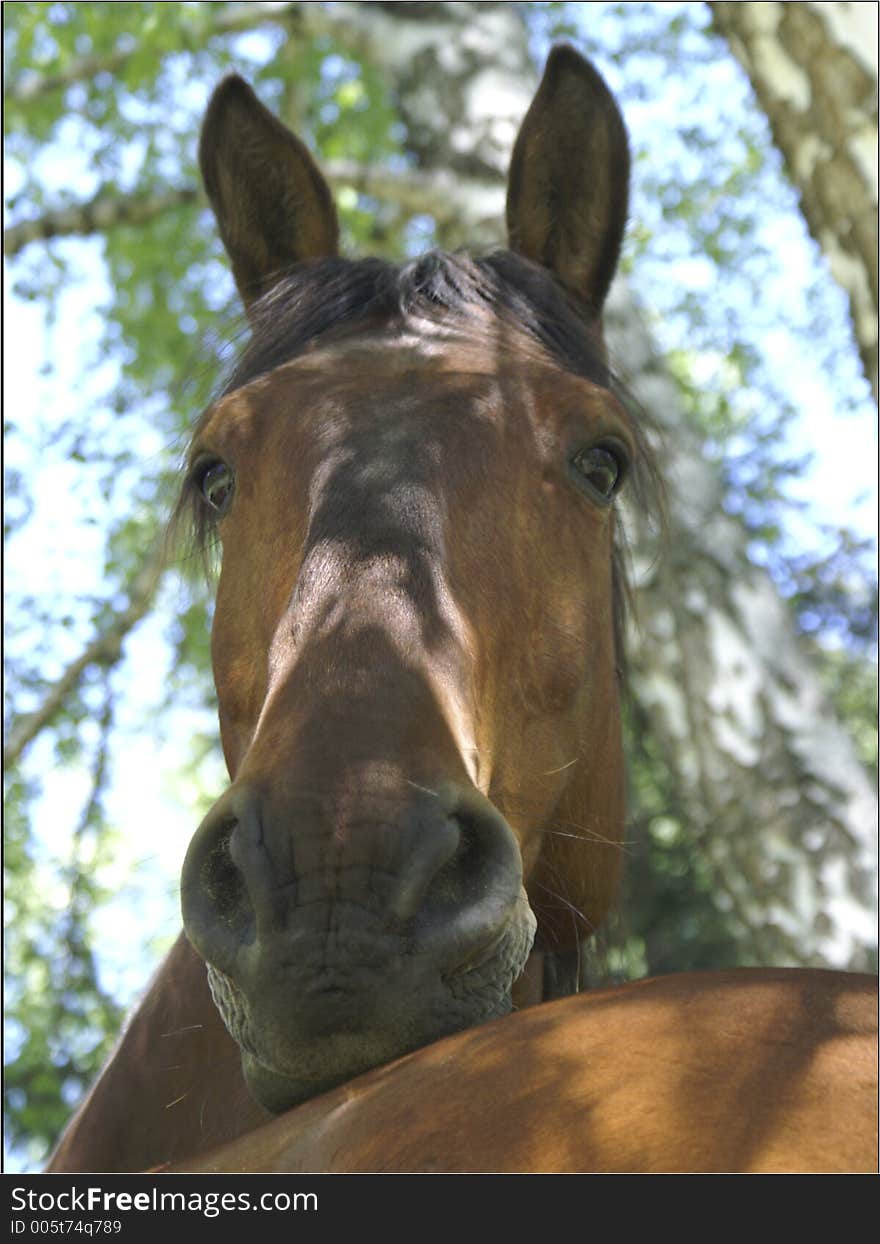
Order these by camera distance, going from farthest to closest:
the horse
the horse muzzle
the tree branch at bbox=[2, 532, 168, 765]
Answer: the tree branch at bbox=[2, 532, 168, 765] → the horse muzzle → the horse

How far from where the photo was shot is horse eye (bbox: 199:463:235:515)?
8.34ft

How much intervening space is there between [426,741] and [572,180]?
184cm

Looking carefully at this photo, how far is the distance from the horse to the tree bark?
60 cm

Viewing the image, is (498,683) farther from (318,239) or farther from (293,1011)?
(318,239)

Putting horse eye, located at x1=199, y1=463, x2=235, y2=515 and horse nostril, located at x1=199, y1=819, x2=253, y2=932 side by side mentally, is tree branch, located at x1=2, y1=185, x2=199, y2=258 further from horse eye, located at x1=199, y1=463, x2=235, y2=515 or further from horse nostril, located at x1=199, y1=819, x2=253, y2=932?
horse nostril, located at x1=199, y1=819, x2=253, y2=932

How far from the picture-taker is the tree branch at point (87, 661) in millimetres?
5988

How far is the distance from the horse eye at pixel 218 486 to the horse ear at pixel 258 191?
70 cm

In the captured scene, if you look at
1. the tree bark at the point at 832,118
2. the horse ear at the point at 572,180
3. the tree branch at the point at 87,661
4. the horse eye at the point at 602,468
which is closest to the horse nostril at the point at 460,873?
the horse eye at the point at 602,468

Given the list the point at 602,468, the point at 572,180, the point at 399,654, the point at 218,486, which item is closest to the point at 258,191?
the point at 572,180

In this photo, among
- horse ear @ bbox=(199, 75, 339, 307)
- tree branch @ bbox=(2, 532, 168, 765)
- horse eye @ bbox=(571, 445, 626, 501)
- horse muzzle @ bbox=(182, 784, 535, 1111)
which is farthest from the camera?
tree branch @ bbox=(2, 532, 168, 765)

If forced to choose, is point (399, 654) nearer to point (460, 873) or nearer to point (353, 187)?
point (460, 873)

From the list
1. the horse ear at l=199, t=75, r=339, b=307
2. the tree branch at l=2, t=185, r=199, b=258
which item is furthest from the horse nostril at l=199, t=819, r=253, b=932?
the tree branch at l=2, t=185, r=199, b=258

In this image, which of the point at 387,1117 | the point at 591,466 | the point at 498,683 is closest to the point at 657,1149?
the point at 387,1117

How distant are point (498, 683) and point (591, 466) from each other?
0.61m
